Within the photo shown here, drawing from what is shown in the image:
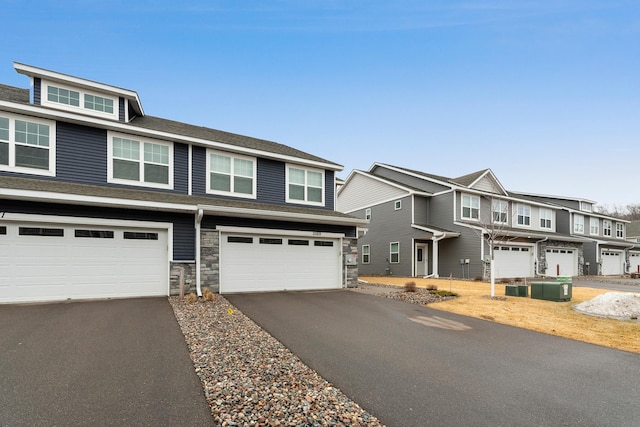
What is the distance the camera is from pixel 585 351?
5523 mm

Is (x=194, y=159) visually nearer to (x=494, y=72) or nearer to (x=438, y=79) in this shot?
(x=438, y=79)

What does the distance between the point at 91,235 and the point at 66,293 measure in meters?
1.80

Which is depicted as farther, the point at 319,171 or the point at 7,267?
the point at 319,171

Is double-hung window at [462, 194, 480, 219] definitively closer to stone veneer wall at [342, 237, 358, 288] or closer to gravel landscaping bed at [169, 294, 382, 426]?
stone veneer wall at [342, 237, 358, 288]

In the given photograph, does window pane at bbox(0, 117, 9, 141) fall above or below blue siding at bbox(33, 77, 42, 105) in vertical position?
below

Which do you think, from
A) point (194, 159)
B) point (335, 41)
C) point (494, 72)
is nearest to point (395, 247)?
point (494, 72)

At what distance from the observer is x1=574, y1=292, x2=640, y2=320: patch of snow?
812 cm

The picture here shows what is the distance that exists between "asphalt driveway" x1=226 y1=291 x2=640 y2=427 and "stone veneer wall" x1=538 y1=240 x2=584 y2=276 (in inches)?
739

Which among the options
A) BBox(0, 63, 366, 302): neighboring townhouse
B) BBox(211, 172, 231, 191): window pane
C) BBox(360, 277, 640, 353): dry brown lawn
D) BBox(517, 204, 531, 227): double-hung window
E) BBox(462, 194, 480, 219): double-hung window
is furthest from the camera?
BBox(517, 204, 531, 227): double-hung window

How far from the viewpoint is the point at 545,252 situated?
74.0 ft

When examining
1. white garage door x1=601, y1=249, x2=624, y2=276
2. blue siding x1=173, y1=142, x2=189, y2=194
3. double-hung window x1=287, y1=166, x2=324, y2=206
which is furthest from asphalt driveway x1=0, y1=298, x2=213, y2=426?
white garage door x1=601, y1=249, x2=624, y2=276

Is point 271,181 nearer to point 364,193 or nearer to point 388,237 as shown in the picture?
point 388,237

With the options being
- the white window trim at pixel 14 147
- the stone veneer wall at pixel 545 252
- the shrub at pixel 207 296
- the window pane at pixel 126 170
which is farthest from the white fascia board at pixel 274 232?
the stone veneer wall at pixel 545 252

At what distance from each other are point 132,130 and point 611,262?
38.7 m
